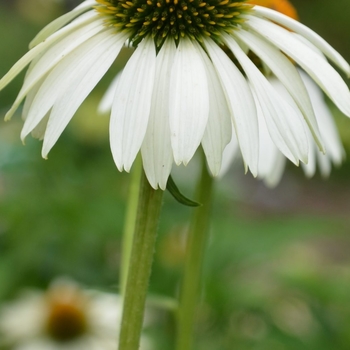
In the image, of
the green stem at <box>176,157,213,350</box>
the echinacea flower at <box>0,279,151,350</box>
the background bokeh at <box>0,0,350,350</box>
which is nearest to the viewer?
the green stem at <box>176,157,213,350</box>

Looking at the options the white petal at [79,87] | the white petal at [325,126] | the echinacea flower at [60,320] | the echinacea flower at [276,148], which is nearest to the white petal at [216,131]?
the white petal at [79,87]

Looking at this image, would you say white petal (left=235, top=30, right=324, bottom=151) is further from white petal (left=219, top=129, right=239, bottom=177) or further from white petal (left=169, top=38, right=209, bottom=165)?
white petal (left=219, top=129, right=239, bottom=177)

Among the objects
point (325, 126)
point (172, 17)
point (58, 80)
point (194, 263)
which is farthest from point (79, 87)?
point (325, 126)

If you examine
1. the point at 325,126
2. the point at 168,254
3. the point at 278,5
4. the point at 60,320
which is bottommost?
the point at 60,320

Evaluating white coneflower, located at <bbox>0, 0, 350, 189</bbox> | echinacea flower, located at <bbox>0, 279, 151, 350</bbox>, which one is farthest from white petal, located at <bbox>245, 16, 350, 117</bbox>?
echinacea flower, located at <bbox>0, 279, 151, 350</bbox>

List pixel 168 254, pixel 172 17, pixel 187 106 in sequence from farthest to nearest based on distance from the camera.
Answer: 1. pixel 168 254
2. pixel 172 17
3. pixel 187 106

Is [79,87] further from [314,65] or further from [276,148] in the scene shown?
[276,148]
